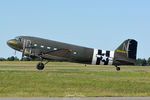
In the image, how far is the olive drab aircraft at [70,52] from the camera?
43.0m

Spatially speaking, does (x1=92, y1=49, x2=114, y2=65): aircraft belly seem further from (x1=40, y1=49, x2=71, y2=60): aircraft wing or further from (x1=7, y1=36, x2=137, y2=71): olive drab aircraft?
(x1=40, y1=49, x2=71, y2=60): aircraft wing

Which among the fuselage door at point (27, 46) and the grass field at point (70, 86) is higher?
the fuselage door at point (27, 46)

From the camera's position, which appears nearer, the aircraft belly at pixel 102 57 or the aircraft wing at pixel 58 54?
the aircraft wing at pixel 58 54

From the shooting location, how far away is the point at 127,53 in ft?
155

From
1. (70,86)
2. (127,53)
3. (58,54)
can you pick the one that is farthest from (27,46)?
(70,86)

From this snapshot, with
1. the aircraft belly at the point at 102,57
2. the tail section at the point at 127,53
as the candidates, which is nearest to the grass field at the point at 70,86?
the aircraft belly at the point at 102,57

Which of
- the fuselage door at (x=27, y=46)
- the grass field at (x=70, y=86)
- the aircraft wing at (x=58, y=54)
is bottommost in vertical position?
the grass field at (x=70, y=86)

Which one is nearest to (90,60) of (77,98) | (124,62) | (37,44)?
(124,62)

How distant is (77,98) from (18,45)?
28247 mm

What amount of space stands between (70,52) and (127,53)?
9.16m

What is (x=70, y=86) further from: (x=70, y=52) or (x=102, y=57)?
(x=102, y=57)

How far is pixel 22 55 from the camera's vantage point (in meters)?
43.8

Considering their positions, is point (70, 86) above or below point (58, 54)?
below

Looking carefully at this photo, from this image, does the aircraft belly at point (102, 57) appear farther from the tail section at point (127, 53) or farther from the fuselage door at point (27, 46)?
the fuselage door at point (27, 46)
